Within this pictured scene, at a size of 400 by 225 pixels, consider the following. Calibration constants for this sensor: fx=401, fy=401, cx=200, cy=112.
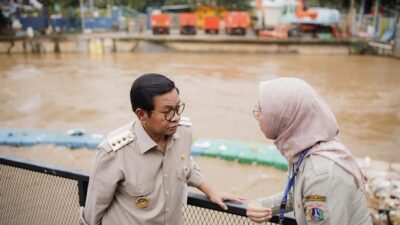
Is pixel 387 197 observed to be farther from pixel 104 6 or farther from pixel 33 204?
pixel 104 6

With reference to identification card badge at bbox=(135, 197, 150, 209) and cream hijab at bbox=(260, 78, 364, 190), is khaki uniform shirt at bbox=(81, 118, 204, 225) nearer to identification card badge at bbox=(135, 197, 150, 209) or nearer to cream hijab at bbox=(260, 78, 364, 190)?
identification card badge at bbox=(135, 197, 150, 209)

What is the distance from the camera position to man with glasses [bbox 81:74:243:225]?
1.72m

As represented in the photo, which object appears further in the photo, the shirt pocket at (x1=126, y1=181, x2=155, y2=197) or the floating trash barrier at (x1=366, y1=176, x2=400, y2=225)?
the floating trash barrier at (x1=366, y1=176, x2=400, y2=225)

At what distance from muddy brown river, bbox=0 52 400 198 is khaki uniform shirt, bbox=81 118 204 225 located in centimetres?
405

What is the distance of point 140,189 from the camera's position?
175 cm

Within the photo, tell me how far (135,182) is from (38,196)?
1018mm

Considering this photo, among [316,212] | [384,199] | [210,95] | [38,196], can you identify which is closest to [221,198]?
[316,212]

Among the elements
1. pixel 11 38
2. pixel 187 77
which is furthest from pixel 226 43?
pixel 11 38

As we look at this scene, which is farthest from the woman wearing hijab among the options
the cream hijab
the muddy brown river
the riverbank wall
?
the riverbank wall

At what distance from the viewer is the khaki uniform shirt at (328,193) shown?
1384 millimetres

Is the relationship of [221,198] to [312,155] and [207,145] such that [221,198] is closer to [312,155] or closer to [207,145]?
[312,155]

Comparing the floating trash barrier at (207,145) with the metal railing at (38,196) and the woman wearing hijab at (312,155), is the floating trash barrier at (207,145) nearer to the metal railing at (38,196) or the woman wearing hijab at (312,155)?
the metal railing at (38,196)

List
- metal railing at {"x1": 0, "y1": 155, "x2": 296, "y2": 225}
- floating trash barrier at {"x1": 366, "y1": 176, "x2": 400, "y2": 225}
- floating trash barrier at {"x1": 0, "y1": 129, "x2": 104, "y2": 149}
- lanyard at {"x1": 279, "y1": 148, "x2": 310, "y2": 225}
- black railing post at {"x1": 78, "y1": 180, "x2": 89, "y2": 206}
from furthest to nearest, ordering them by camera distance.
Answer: floating trash barrier at {"x1": 0, "y1": 129, "x2": 104, "y2": 149}
floating trash barrier at {"x1": 366, "y1": 176, "x2": 400, "y2": 225}
metal railing at {"x1": 0, "y1": 155, "x2": 296, "y2": 225}
black railing post at {"x1": 78, "y1": 180, "x2": 89, "y2": 206}
lanyard at {"x1": 279, "y1": 148, "x2": 310, "y2": 225}

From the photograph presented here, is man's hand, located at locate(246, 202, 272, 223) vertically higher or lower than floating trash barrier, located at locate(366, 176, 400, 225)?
higher
